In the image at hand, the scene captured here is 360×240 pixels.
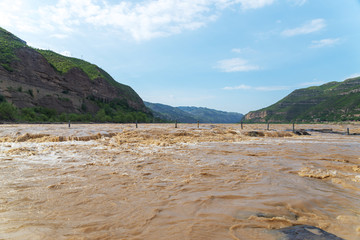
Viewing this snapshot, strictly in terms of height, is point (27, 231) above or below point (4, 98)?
below

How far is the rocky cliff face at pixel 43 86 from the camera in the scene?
46419 mm

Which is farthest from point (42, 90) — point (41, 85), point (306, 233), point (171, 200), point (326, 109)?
point (326, 109)

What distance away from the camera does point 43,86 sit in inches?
2270

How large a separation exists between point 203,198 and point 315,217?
1924mm

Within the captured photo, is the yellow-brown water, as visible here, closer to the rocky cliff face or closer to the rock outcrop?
the rock outcrop

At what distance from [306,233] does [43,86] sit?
6994 centimetres

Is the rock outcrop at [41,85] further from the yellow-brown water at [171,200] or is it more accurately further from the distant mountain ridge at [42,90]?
the yellow-brown water at [171,200]

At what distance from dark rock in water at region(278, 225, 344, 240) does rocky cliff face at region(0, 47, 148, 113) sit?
5482cm

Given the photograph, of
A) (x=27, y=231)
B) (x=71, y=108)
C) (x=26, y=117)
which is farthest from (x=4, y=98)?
(x=27, y=231)

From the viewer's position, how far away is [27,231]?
8.96ft

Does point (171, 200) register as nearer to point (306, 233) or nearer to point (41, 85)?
point (306, 233)

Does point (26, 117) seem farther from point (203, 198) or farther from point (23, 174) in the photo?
point (203, 198)

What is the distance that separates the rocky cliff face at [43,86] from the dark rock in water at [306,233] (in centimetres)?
5482

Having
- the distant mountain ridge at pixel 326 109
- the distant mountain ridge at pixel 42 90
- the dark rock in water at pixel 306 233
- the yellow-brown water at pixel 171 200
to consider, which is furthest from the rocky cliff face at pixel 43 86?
the distant mountain ridge at pixel 326 109
